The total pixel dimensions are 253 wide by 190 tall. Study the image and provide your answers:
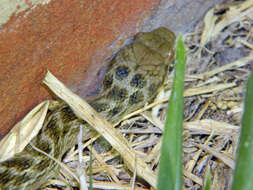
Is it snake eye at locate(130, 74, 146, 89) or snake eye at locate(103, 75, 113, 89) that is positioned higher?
snake eye at locate(103, 75, 113, 89)

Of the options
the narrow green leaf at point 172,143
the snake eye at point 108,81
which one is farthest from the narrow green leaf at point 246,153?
the snake eye at point 108,81

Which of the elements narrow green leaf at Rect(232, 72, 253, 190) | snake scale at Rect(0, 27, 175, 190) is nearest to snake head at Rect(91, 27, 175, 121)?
snake scale at Rect(0, 27, 175, 190)

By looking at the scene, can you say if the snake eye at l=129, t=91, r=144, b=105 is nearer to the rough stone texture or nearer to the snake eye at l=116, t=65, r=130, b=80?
the snake eye at l=116, t=65, r=130, b=80

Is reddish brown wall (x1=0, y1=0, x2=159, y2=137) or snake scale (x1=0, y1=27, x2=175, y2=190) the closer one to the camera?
reddish brown wall (x1=0, y1=0, x2=159, y2=137)

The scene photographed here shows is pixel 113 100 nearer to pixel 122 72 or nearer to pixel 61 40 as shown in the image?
pixel 122 72

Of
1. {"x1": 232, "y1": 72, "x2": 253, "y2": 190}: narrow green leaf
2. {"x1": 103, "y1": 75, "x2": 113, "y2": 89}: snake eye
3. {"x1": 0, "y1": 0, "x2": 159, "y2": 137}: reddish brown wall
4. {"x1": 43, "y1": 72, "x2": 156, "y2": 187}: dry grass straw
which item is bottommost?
{"x1": 232, "y1": 72, "x2": 253, "y2": 190}: narrow green leaf

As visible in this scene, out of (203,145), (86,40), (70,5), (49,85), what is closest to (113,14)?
(86,40)

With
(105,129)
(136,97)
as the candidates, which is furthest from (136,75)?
(105,129)

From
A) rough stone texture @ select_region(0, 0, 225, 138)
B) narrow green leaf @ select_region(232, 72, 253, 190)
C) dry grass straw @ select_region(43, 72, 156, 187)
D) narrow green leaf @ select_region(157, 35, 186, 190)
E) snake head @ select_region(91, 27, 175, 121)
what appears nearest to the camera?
narrow green leaf @ select_region(232, 72, 253, 190)

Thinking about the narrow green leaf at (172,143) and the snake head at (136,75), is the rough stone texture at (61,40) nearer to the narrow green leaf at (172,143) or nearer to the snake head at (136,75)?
the snake head at (136,75)
